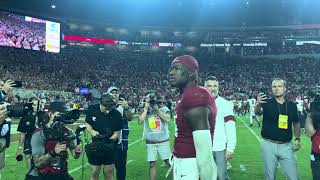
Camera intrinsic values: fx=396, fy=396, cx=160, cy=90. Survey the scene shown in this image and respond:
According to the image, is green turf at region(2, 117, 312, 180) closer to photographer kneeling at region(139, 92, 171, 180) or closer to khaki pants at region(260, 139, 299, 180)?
photographer kneeling at region(139, 92, 171, 180)

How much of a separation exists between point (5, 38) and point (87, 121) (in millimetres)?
39679

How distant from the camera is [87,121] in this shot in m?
7.45

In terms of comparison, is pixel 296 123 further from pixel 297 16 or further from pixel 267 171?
pixel 297 16

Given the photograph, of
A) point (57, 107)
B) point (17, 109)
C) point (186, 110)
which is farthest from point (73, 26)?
point (186, 110)

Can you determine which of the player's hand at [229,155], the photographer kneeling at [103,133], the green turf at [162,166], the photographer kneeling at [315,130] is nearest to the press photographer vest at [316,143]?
the photographer kneeling at [315,130]

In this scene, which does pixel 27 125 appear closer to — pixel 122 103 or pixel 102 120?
pixel 122 103

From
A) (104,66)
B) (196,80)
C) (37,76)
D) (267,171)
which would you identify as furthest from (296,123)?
(104,66)

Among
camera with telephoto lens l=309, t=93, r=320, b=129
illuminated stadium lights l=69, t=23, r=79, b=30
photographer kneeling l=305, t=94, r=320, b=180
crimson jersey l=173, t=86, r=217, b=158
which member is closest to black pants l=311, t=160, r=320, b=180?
photographer kneeling l=305, t=94, r=320, b=180

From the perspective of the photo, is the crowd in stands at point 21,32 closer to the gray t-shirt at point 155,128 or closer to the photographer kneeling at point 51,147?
the gray t-shirt at point 155,128

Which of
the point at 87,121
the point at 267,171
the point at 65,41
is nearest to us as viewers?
Result: the point at 267,171

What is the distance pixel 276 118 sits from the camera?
6965 millimetres

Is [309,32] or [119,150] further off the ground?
[309,32]

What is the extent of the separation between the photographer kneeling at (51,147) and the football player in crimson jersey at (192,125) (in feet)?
5.63

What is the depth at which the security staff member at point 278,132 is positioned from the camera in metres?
6.77
